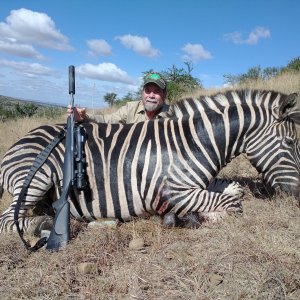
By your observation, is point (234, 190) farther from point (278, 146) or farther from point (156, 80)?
point (156, 80)

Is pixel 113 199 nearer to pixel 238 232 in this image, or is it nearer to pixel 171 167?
pixel 171 167

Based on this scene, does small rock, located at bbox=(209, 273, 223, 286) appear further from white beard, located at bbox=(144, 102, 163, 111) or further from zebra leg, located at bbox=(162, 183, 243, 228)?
white beard, located at bbox=(144, 102, 163, 111)

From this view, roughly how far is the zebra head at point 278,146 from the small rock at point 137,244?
144cm

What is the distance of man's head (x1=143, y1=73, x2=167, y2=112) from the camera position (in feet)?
14.7

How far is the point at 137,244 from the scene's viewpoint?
267cm

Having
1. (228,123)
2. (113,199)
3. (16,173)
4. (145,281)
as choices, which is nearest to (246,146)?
(228,123)

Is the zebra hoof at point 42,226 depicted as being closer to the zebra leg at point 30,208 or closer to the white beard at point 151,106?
the zebra leg at point 30,208

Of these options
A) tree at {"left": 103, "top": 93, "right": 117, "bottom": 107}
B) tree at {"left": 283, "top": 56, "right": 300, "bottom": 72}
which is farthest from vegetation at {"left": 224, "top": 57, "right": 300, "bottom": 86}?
tree at {"left": 103, "top": 93, "right": 117, "bottom": 107}

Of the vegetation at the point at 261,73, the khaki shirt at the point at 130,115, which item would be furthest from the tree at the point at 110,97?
the khaki shirt at the point at 130,115

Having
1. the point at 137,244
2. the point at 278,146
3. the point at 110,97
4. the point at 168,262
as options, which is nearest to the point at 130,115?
the point at 278,146

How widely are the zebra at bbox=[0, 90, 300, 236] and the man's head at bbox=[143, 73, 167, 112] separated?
3.61 feet

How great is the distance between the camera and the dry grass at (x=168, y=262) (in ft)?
6.55

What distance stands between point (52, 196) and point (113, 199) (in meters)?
0.65

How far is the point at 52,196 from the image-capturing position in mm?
3447
